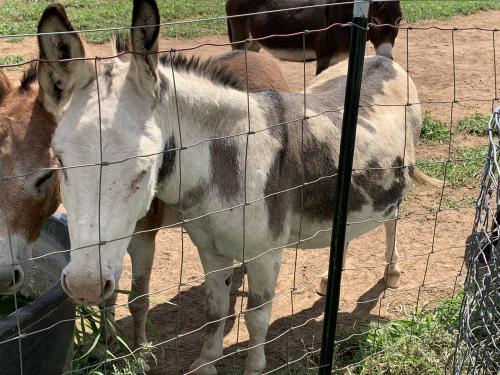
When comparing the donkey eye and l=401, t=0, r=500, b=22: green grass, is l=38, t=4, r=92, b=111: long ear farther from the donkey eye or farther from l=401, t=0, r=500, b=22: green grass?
l=401, t=0, r=500, b=22: green grass

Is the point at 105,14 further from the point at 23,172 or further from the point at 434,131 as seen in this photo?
the point at 23,172

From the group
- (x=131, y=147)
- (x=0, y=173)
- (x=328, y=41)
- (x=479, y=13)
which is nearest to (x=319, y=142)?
(x=131, y=147)

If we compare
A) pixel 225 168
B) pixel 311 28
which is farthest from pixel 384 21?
pixel 225 168

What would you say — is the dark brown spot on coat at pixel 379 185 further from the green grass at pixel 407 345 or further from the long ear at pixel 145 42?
the long ear at pixel 145 42

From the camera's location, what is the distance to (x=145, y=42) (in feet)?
7.37

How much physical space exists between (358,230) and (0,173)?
1.84m

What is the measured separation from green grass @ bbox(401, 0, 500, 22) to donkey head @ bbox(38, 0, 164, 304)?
9.48m

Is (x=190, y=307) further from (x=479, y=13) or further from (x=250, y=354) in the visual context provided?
(x=479, y=13)

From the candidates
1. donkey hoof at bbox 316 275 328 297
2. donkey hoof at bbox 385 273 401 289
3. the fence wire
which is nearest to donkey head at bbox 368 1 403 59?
donkey hoof at bbox 385 273 401 289

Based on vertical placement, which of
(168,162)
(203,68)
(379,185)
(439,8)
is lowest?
(379,185)

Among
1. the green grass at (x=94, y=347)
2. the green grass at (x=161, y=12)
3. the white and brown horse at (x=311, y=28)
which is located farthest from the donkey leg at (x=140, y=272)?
the green grass at (x=161, y=12)

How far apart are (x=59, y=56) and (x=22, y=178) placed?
0.60 metres

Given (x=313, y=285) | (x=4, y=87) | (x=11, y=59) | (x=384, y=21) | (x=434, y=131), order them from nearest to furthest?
1. (x=4, y=87)
2. (x=313, y=285)
3. (x=434, y=131)
4. (x=384, y=21)
5. (x=11, y=59)

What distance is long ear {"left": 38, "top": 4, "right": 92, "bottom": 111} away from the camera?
2215 mm
